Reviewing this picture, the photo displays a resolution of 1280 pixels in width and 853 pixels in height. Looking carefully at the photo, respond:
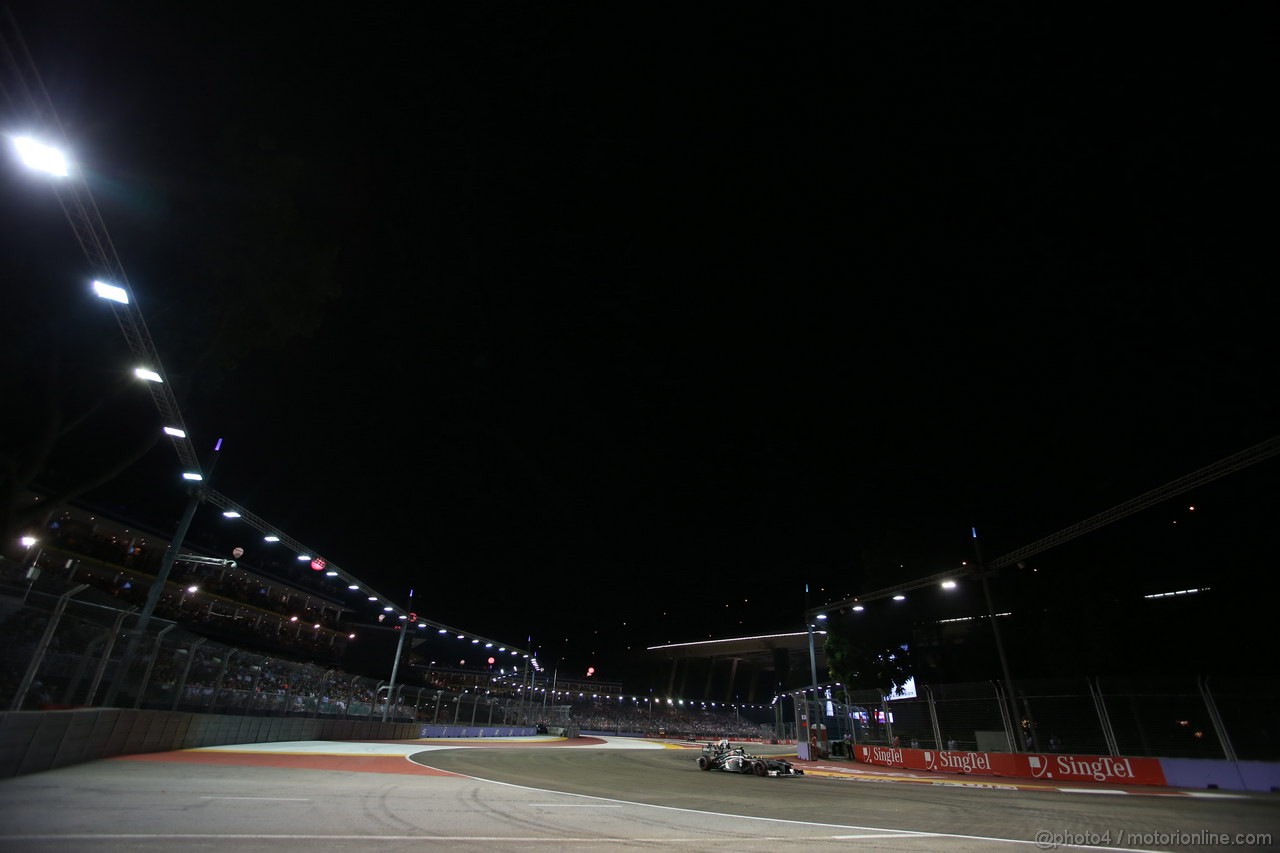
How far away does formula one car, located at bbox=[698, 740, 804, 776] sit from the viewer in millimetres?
21359

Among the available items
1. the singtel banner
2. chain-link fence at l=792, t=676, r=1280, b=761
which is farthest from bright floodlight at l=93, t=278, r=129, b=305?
the singtel banner

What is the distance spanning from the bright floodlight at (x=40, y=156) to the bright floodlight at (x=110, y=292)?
392 centimetres

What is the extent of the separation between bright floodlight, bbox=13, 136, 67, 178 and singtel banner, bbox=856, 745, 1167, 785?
33548 mm

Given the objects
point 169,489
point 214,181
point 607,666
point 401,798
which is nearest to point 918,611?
point 401,798

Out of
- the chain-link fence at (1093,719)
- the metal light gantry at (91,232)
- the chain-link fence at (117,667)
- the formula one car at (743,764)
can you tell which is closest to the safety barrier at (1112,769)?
the chain-link fence at (1093,719)

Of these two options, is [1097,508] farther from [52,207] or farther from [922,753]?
[52,207]

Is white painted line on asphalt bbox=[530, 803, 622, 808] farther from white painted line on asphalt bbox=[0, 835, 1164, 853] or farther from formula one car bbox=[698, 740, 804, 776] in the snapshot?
formula one car bbox=[698, 740, 804, 776]

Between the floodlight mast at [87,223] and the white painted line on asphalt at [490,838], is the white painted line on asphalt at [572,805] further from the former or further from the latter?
the floodlight mast at [87,223]

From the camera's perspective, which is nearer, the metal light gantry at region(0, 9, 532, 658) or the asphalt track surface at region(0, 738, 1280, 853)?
the asphalt track surface at region(0, 738, 1280, 853)

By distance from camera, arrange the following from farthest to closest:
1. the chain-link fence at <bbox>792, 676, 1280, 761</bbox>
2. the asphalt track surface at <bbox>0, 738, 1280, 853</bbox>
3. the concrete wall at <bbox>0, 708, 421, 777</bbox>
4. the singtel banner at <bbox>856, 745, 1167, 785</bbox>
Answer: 1. the singtel banner at <bbox>856, 745, 1167, 785</bbox>
2. the chain-link fence at <bbox>792, 676, 1280, 761</bbox>
3. the concrete wall at <bbox>0, 708, 421, 777</bbox>
4. the asphalt track surface at <bbox>0, 738, 1280, 853</bbox>

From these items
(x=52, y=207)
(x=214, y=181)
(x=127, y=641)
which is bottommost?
(x=127, y=641)

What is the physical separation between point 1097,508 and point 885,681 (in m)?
19.2

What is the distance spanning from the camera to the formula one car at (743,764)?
21.4m

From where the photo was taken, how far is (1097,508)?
100ft
